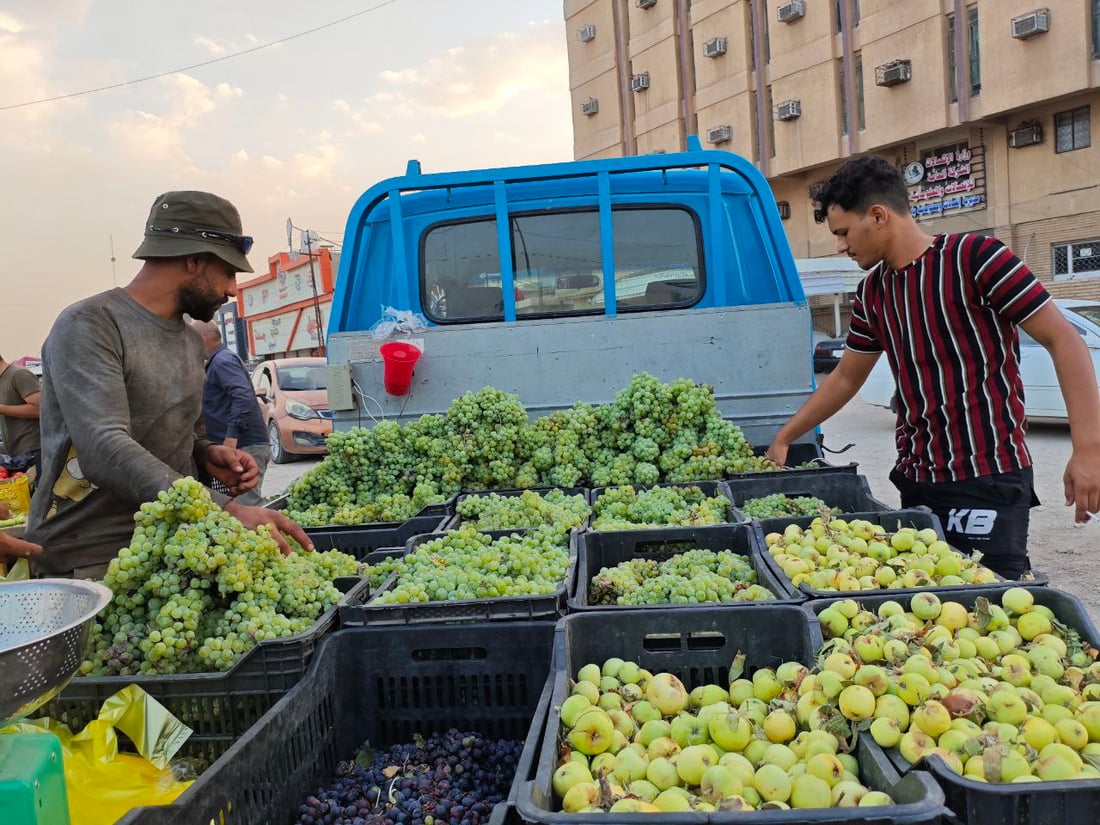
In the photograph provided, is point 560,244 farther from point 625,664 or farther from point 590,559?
point 625,664

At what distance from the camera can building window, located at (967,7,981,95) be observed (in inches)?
879

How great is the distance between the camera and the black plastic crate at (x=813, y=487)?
3690mm

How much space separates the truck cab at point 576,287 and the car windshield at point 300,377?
9.28 meters

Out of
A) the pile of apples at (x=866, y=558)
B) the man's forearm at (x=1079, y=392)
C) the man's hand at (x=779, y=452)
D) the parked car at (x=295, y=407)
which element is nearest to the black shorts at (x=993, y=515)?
the man's forearm at (x=1079, y=392)

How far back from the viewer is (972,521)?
121 inches

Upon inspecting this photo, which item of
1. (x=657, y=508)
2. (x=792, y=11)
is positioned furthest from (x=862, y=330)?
(x=792, y=11)

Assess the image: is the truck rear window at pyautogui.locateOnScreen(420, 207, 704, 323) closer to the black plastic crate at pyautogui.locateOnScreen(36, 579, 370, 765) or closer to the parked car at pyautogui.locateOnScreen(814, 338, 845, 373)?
the black plastic crate at pyautogui.locateOnScreen(36, 579, 370, 765)

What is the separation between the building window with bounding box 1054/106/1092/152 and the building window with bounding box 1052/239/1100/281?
8.11 ft

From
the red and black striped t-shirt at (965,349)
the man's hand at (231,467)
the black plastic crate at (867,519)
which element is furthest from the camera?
the man's hand at (231,467)

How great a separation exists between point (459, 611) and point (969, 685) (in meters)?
1.28

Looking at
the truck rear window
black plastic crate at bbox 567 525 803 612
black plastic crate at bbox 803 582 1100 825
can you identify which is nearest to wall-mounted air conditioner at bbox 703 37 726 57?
the truck rear window

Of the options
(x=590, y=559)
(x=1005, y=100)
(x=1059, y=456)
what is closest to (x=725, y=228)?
(x=590, y=559)

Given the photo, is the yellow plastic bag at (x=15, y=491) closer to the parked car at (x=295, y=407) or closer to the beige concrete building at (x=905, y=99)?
the parked car at (x=295, y=407)

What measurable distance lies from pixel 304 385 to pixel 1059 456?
11244 mm
